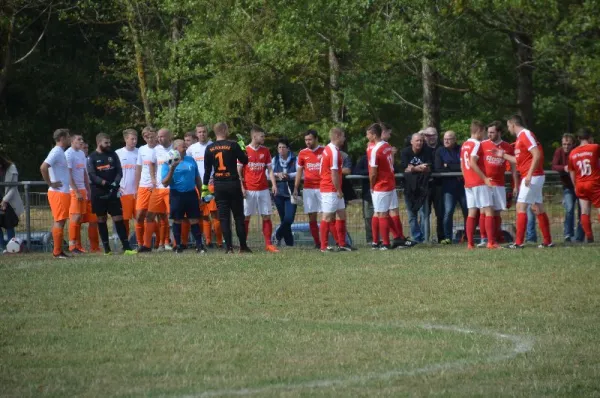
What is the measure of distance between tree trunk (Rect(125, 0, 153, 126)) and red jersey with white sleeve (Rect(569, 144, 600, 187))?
29.9m

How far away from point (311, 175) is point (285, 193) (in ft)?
3.55

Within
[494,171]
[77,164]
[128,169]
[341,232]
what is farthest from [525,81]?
[77,164]

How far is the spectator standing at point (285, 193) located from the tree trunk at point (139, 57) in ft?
88.7

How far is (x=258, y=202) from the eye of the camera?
20875 mm

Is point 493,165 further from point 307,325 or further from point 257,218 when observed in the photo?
point 307,325

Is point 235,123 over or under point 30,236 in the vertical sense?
over

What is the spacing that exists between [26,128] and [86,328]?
4287 cm

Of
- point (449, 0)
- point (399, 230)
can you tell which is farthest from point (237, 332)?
point (449, 0)

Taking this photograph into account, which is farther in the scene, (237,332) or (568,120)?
(568,120)

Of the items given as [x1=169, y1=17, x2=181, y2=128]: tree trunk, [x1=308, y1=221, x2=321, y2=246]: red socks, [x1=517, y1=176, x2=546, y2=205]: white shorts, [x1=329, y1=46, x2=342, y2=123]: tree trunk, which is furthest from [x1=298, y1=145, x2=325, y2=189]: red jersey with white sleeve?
[x1=169, y1=17, x2=181, y2=128]: tree trunk

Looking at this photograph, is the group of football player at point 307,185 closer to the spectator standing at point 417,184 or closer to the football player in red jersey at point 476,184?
the football player in red jersey at point 476,184

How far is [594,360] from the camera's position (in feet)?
33.2

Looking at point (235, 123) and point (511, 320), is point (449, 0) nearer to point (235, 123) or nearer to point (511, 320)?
point (235, 123)

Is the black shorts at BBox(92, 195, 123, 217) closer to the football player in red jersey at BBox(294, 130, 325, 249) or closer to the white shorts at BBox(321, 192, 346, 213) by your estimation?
the football player in red jersey at BBox(294, 130, 325, 249)
